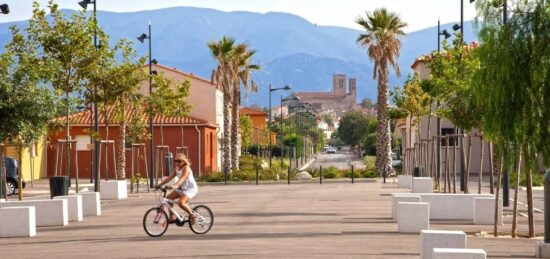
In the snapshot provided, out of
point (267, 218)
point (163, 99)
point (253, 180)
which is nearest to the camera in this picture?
point (267, 218)

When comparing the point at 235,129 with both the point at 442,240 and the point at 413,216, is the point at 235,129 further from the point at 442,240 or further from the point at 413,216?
the point at 442,240

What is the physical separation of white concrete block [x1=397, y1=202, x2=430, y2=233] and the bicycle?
148 inches

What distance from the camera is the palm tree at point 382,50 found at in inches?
2539

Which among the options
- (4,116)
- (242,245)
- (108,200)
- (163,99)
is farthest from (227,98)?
(242,245)

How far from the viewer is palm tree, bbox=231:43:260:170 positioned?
71125 millimetres

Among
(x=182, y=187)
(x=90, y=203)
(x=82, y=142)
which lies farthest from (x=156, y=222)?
(x=82, y=142)

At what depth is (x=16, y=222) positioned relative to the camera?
72.3 feet

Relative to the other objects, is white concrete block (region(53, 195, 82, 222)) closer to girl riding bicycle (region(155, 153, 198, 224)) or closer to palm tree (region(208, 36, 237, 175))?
girl riding bicycle (region(155, 153, 198, 224))

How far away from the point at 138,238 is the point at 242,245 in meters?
3.10

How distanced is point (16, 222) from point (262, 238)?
5180 millimetres

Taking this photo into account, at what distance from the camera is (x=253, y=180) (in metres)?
63.6

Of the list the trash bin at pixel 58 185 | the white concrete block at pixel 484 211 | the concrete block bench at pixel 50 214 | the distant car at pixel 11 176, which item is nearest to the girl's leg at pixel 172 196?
the concrete block bench at pixel 50 214

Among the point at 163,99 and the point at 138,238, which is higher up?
the point at 163,99

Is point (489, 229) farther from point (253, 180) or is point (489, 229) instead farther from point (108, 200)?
point (253, 180)
